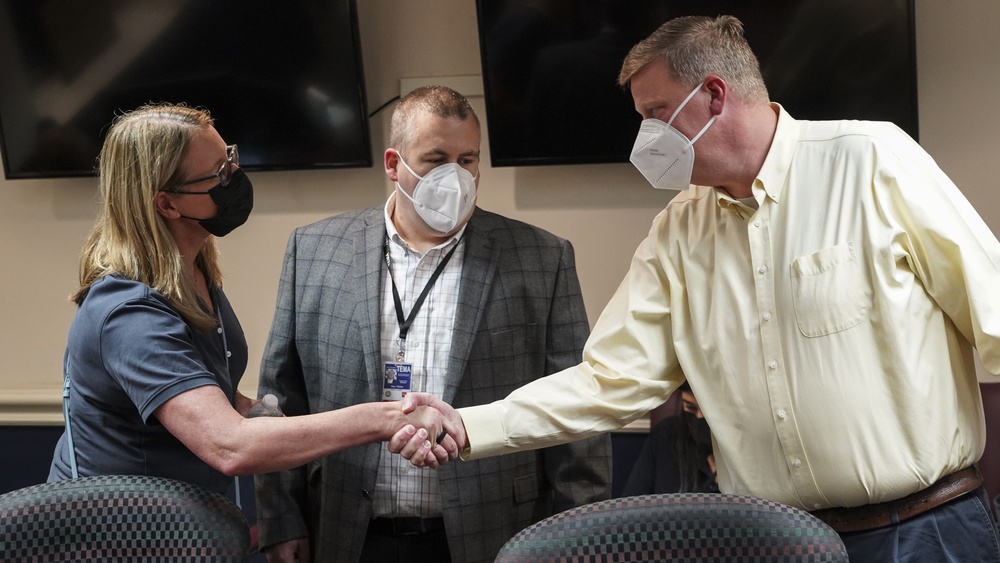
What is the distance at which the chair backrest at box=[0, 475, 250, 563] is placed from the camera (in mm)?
1705

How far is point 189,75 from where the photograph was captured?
374cm

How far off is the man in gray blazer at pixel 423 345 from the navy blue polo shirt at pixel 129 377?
35 centimetres

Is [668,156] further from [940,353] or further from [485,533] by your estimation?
[485,533]

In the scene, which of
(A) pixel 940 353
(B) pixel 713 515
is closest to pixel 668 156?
(A) pixel 940 353

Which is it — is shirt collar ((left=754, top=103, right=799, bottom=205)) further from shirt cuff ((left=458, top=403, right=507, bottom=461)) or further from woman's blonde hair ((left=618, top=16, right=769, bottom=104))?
shirt cuff ((left=458, top=403, right=507, bottom=461))

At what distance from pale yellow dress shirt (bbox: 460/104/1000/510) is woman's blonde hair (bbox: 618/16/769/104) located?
11 centimetres

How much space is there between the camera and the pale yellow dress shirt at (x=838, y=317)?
70.6 inches

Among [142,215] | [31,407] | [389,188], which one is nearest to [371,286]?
[142,215]

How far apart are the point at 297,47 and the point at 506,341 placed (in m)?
1.72

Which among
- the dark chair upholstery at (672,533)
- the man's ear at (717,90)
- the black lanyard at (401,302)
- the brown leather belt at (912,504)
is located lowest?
the brown leather belt at (912,504)

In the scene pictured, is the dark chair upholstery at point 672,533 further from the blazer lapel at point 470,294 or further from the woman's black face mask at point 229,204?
the woman's black face mask at point 229,204

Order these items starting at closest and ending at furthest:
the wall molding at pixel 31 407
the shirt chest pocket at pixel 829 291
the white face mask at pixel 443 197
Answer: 1. the shirt chest pocket at pixel 829 291
2. the white face mask at pixel 443 197
3. the wall molding at pixel 31 407

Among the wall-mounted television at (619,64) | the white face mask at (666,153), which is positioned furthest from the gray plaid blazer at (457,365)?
the wall-mounted television at (619,64)

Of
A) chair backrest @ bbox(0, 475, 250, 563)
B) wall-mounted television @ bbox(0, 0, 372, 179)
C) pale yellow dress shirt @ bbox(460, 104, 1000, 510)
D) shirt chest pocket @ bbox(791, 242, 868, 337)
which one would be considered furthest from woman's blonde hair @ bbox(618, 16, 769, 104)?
wall-mounted television @ bbox(0, 0, 372, 179)
